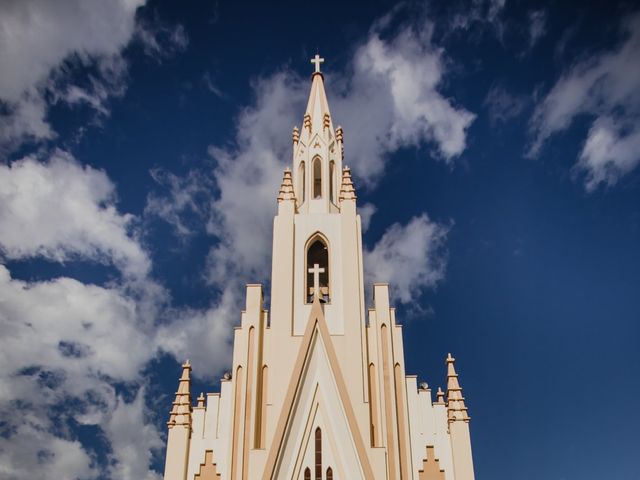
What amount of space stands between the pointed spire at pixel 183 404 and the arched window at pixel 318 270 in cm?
520

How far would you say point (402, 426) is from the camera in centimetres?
1906

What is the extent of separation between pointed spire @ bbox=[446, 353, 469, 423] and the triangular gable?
3463 mm

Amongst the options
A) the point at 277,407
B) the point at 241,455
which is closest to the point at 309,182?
the point at 277,407

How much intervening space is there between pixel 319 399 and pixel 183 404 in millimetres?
4603

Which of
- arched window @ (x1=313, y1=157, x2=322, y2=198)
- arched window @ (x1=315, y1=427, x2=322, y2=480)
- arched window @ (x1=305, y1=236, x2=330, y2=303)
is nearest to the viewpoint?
arched window @ (x1=315, y1=427, x2=322, y2=480)

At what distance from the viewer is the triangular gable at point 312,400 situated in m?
17.5

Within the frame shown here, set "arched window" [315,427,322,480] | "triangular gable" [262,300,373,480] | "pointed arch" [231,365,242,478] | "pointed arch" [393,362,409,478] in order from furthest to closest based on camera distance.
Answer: "pointed arch" [393,362,409,478] → "pointed arch" [231,365,242,478] → "arched window" [315,427,322,480] → "triangular gable" [262,300,373,480]

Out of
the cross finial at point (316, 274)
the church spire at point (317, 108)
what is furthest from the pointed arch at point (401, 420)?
the church spire at point (317, 108)

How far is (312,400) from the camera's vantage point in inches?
744

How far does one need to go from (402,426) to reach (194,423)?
6.91 metres

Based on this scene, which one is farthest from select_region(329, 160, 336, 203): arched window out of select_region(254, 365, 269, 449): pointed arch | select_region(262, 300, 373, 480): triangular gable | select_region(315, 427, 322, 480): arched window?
select_region(315, 427, 322, 480): arched window

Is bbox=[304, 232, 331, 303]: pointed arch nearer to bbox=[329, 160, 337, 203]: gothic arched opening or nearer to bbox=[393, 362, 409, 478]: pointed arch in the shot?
bbox=[329, 160, 337, 203]: gothic arched opening

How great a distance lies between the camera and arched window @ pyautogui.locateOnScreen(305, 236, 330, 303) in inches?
879

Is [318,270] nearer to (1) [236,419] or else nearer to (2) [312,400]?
(2) [312,400]
